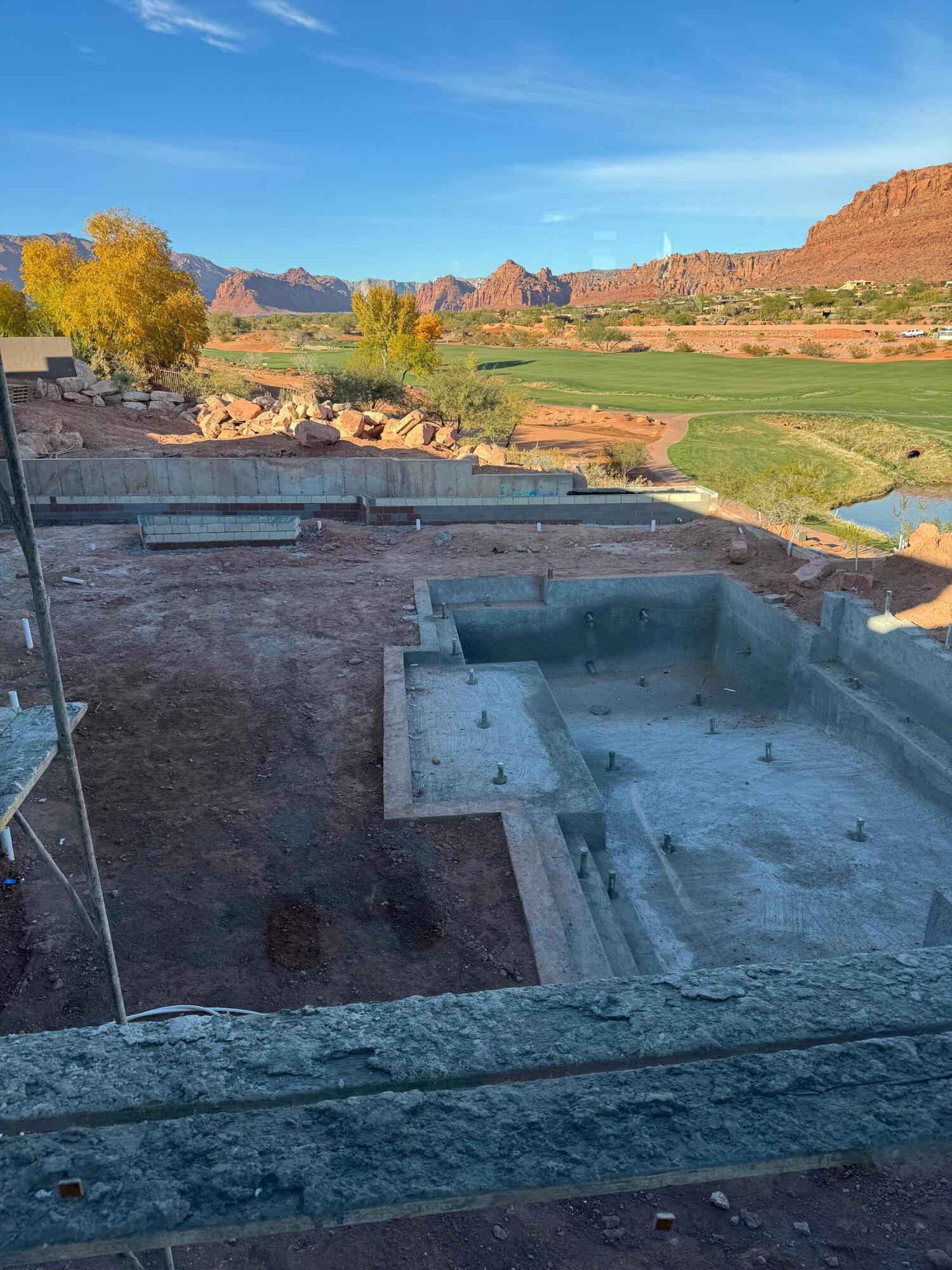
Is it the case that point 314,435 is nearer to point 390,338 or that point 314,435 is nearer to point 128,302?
point 128,302

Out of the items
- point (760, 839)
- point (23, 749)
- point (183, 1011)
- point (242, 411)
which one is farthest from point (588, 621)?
point (242, 411)

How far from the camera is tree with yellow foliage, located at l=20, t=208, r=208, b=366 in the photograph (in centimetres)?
3080

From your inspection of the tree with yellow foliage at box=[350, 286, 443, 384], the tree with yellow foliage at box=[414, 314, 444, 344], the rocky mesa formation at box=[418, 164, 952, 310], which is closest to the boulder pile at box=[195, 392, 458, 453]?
the tree with yellow foliage at box=[350, 286, 443, 384]

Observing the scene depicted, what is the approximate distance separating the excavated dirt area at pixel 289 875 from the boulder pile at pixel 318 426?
30.0 ft

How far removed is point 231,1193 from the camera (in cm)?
181

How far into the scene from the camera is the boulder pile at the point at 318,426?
21375 mm

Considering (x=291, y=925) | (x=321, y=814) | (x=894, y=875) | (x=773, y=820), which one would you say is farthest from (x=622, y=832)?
(x=291, y=925)

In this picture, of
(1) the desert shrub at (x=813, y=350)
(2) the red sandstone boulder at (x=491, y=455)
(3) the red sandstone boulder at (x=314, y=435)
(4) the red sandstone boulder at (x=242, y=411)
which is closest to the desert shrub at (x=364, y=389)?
(4) the red sandstone boulder at (x=242, y=411)

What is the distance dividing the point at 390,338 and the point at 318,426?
2191 cm

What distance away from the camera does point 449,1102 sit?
6.75 feet

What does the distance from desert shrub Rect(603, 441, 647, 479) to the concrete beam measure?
89.3 feet

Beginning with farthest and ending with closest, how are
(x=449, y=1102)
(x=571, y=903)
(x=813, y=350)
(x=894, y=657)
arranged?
(x=813, y=350)
(x=894, y=657)
(x=571, y=903)
(x=449, y=1102)

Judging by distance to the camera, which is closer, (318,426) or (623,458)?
(318,426)

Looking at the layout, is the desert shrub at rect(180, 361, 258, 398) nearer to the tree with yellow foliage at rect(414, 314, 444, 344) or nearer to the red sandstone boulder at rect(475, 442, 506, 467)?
the red sandstone boulder at rect(475, 442, 506, 467)
